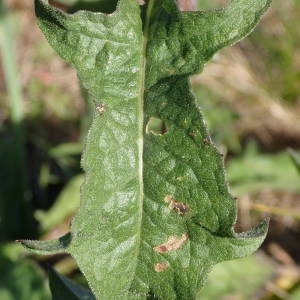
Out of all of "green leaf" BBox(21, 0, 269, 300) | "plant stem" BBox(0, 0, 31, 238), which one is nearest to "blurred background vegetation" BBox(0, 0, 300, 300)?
"plant stem" BBox(0, 0, 31, 238)

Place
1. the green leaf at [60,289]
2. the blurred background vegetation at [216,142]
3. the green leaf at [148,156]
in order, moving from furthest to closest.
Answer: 1. the blurred background vegetation at [216,142]
2. the green leaf at [60,289]
3. the green leaf at [148,156]

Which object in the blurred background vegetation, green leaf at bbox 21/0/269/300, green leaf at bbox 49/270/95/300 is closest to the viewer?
green leaf at bbox 21/0/269/300

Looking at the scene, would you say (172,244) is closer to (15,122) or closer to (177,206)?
(177,206)

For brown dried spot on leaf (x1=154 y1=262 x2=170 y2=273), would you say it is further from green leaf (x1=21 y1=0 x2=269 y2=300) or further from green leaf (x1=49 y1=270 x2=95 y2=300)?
green leaf (x1=49 y1=270 x2=95 y2=300)

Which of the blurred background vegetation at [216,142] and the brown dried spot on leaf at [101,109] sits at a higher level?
the brown dried spot on leaf at [101,109]

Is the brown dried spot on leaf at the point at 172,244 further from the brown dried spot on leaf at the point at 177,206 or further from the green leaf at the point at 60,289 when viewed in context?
the green leaf at the point at 60,289

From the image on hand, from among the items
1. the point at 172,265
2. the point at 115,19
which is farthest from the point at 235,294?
the point at 115,19

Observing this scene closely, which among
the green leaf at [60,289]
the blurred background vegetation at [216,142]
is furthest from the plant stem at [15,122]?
the green leaf at [60,289]

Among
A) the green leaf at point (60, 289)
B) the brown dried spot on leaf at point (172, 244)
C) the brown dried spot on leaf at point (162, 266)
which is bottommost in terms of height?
the green leaf at point (60, 289)
